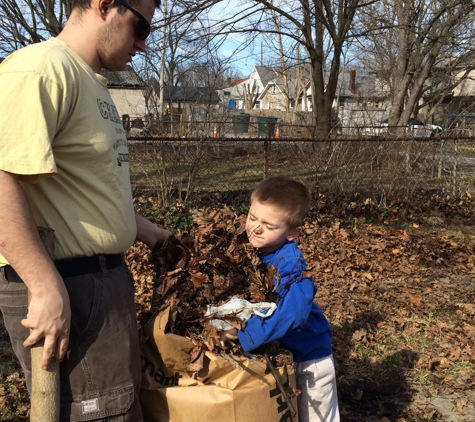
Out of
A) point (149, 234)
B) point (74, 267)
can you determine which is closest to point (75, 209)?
point (74, 267)

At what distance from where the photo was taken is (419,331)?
14.4 ft

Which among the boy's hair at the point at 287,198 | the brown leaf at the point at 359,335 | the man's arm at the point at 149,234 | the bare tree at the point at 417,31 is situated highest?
the bare tree at the point at 417,31

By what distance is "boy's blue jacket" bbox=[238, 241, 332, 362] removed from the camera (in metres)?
1.82

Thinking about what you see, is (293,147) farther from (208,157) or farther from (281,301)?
(281,301)

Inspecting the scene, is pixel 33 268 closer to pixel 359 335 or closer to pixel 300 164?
pixel 359 335

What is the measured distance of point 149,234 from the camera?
2160mm

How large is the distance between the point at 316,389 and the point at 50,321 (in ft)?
4.51

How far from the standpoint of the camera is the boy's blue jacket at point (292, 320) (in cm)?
182

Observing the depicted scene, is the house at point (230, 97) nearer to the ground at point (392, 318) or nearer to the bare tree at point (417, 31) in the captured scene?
the bare tree at point (417, 31)

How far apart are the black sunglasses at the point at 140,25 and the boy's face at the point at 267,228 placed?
87 centimetres

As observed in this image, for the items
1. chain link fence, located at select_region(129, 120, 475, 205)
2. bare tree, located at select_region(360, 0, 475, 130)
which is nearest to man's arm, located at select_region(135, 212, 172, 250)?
chain link fence, located at select_region(129, 120, 475, 205)

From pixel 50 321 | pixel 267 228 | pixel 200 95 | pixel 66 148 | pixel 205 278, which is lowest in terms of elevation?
pixel 205 278

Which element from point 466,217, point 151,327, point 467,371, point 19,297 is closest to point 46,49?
point 19,297

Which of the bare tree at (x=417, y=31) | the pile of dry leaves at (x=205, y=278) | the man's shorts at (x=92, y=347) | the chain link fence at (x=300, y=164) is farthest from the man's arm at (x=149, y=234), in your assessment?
the bare tree at (x=417, y=31)
